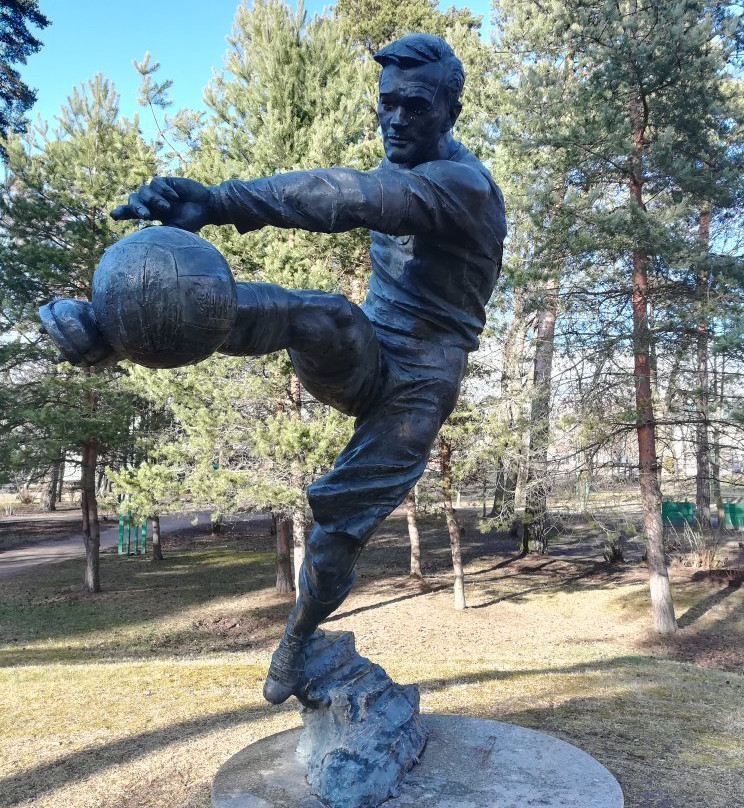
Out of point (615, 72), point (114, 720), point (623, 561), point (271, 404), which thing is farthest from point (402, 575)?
A: point (114, 720)

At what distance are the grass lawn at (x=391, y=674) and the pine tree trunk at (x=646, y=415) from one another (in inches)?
25.8

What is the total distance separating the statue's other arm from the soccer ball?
0.62ft

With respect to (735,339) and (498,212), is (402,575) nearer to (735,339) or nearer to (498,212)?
(735,339)

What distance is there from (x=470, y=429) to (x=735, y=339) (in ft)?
14.8

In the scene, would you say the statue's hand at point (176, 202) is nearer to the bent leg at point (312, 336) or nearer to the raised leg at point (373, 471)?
the bent leg at point (312, 336)

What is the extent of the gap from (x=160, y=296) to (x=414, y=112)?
1.40 m

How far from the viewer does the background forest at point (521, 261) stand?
10938mm

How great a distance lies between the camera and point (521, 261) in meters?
12.1

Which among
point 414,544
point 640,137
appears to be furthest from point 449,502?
point 640,137

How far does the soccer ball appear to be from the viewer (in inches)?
78.2

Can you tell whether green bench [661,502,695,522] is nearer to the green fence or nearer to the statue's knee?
the green fence

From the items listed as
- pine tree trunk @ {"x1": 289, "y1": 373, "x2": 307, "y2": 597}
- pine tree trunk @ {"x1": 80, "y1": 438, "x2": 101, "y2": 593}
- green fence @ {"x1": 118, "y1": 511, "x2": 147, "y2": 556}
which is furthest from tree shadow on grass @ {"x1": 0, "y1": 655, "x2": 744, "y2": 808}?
green fence @ {"x1": 118, "y1": 511, "x2": 147, "y2": 556}

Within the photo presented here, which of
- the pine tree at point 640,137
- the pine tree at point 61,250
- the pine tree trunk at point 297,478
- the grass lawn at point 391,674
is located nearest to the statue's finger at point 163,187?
the grass lawn at point 391,674

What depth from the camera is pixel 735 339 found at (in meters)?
9.66
